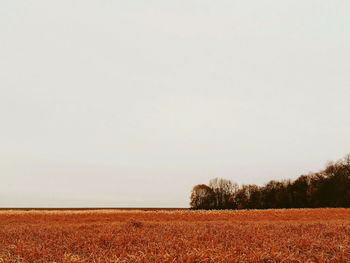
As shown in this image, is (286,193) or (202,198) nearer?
(286,193)

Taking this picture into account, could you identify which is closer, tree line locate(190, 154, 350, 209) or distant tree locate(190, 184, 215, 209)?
tree line locate(190, 154, 350, 209)

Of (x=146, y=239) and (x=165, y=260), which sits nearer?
(x=165, y=260)

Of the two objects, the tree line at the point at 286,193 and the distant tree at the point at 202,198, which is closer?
the tree line at the point at 286,193

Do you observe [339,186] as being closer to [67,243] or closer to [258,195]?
[258,195]

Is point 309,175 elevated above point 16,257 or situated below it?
above

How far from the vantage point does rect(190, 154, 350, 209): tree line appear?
6034 cm

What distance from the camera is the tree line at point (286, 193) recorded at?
6034cm

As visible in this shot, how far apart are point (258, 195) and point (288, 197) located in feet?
21.6

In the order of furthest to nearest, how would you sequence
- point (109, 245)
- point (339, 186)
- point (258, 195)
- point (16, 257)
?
point (258, 195) < point (339, 186) < point (109, 245) < point (16, 257)

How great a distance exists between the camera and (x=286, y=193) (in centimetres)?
6550

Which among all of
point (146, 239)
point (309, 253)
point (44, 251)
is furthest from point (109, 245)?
point (309, 253)

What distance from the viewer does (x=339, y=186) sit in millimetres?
60312

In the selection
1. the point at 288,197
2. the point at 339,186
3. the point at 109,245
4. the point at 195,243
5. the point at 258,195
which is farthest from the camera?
the point at 258,195

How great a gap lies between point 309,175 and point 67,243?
6484 centimetres
